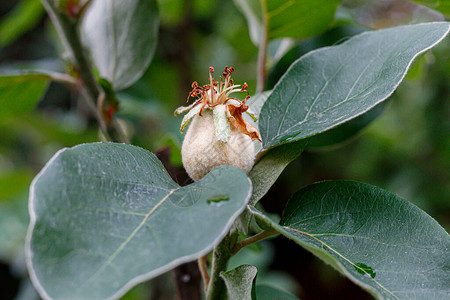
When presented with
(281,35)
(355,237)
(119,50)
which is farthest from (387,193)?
(119,50)

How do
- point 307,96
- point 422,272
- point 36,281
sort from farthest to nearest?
1. point 307,96
2. point 422,272
3. point 36,281

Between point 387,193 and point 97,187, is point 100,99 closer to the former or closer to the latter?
point 97,187

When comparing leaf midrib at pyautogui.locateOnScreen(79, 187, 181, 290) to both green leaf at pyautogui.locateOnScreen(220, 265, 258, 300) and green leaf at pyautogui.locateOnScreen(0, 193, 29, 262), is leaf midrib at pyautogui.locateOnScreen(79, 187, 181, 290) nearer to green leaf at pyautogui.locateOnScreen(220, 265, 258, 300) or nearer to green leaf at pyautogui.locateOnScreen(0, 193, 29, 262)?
green leaf at pyautogui.locateOnScreen(220, 265, 258, 300)

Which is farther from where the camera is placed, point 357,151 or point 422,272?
point 357,151

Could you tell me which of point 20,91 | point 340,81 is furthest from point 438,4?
point 20,91

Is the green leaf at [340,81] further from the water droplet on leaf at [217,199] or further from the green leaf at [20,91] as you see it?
the green leaf at [20,91]

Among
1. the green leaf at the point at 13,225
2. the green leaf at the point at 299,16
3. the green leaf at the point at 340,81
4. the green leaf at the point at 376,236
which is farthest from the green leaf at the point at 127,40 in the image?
the green leaf at the point at 13,225
